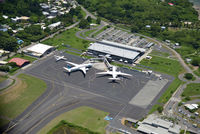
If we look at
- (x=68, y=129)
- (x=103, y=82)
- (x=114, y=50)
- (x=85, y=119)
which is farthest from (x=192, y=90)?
(x=68, y=129)

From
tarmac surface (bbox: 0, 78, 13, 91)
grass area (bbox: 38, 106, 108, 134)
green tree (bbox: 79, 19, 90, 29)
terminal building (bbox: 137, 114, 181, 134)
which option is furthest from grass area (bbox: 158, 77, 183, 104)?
green tree (bbox: 79, 19, 90, 29)

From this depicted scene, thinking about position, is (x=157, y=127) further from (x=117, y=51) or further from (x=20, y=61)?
(x=20, y=61)

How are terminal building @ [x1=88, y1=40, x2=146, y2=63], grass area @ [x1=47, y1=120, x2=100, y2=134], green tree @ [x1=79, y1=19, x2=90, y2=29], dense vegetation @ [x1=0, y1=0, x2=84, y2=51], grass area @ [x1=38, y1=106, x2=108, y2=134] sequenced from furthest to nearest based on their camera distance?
green tree @ [x1=79, y1=19, x2=90, y2=29] → dense vegetation @ [x1=0, y1=0, x2=84, y2=51] → terminal building @ [x1=88, y1=40, x2=146, y2=63] → grass area @ [x1=38, y1=106, x2=108, y2=134] → grass area @ [x1=47, y1=120, x2=100, y2=134]

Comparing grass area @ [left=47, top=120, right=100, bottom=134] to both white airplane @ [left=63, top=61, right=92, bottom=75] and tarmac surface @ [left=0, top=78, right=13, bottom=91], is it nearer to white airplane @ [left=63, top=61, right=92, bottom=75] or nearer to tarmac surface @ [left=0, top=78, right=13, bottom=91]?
white airplane @ [left=63, top=61, right=92, bottom=75]

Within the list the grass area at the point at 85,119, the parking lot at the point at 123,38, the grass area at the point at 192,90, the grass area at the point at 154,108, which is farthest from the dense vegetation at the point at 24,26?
the grass area at the point at 192,90

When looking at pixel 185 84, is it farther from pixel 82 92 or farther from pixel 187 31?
pixel 187 31

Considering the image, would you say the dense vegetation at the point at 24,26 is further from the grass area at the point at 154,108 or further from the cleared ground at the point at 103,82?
the grass area at the point at 154,108

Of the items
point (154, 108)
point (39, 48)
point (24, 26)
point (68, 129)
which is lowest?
point (68, 129)
